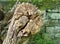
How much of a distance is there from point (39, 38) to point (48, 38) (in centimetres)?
26

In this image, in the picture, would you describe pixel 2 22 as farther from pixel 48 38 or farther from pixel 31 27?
pixel 48 38

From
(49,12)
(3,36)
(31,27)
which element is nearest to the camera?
(31,27)

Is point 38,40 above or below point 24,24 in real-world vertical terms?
below

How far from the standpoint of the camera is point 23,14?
104 inches

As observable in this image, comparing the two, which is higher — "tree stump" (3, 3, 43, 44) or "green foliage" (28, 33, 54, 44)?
"tree stump" (3, 3, 43, 44)

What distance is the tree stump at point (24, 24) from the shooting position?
99.3 inches

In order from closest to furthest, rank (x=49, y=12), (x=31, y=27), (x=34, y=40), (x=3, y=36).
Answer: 1. (x=31, y=27)
2. (x=3, y=36)
3. (x=34, y=40)
4. (x=49, y=12)

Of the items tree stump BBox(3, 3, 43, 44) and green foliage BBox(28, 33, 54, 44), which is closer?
tree stump BBox(3, 3, 43, 44)

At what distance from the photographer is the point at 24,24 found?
255 centimetres

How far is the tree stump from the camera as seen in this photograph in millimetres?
2523

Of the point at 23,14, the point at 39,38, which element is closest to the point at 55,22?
the point at 39,38

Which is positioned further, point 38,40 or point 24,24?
point 38,40

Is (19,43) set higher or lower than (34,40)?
higher

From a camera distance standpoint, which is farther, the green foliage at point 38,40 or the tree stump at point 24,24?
the green foliage at point 38,40
